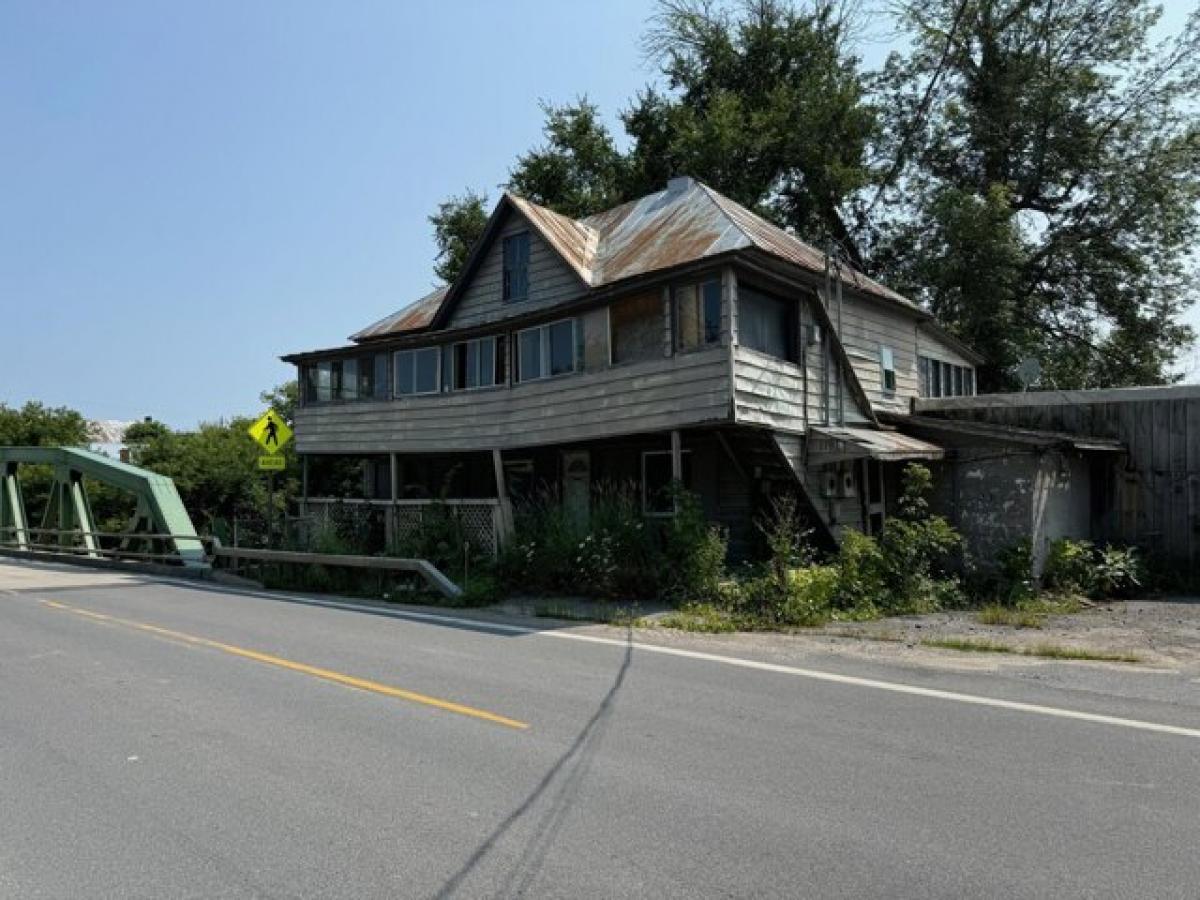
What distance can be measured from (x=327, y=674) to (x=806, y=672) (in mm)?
4475

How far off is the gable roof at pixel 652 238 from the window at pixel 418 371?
128cm


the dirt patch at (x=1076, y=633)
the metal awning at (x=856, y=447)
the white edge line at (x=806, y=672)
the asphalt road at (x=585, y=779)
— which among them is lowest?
the dirt patch at (x=1076, y=633)

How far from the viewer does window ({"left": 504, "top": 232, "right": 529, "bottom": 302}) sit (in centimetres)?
2078

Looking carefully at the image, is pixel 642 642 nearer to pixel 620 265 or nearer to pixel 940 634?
pixel 940 634

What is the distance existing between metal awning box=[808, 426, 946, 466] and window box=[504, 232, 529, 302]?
319 inches

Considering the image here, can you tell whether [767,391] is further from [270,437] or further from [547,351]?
[270,437]

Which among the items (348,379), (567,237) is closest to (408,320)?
(348,379)

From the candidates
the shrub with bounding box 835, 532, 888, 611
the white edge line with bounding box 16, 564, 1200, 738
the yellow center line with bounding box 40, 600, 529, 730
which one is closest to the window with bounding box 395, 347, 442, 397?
the white edge line with bounding box 16, 564, 1200, 738

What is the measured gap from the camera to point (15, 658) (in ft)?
30.8

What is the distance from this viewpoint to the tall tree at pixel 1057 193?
96.7 ft

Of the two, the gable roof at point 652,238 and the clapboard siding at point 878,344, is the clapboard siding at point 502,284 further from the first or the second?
the clapboard siding at point 878,344

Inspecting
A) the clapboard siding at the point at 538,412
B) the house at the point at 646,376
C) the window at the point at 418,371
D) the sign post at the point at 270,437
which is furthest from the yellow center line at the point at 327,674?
the window at the point at 418,371

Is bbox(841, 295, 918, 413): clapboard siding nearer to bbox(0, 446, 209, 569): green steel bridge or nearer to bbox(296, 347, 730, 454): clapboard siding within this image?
bbox(296, 347, 730, 454): clapboard siding

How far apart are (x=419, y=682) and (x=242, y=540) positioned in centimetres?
1594
